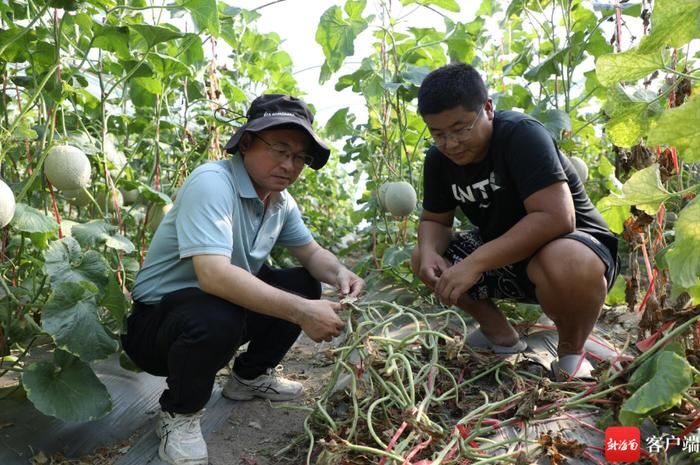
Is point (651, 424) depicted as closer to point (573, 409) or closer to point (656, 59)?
point (573, 409)

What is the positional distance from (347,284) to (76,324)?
76cm

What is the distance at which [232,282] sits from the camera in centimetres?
158

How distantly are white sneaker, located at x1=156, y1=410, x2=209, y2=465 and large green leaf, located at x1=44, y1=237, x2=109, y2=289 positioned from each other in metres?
0.42

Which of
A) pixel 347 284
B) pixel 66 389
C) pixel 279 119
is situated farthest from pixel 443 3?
pixel 66 389

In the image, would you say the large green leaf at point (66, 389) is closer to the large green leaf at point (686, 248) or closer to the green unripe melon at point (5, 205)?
the green unripe melon at point (5, 205)

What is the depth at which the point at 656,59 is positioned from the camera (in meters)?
1.21

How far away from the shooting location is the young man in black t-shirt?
178 centimetres

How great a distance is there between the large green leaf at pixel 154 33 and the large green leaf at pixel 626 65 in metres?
1.21

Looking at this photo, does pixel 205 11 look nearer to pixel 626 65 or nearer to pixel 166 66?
pixel 166 66

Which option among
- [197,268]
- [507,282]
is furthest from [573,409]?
[197,268]

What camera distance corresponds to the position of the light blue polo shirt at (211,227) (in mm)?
1639

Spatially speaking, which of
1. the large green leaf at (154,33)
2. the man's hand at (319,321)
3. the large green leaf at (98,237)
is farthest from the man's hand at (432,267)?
the large green leaf at (154,33)

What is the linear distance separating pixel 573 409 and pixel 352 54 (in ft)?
5.59

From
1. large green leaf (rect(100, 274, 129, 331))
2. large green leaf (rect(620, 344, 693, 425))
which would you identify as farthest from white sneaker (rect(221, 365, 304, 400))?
large green leaf (rect(620, 344, 693, 425))
